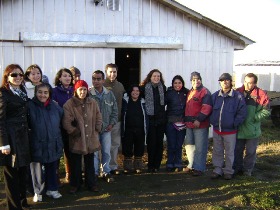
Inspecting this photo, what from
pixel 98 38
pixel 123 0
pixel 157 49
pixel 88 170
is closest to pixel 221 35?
pixel 157 49

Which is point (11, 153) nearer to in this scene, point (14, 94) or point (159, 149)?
point (14, 94)

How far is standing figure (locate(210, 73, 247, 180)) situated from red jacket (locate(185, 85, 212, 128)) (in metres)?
0.12

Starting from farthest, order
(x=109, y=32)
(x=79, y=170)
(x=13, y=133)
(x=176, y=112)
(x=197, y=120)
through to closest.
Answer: (x=109, y=32), (x=176, y=112), (x=197, y=120), (x=79, y=170), (x=13, y=133)

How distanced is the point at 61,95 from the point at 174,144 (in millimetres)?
2331

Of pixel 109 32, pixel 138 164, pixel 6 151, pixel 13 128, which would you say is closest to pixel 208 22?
pixel 109 32

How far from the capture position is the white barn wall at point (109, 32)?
23.2 feet

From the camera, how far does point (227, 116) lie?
5.57m

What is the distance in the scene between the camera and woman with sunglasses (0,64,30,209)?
3.91 metres

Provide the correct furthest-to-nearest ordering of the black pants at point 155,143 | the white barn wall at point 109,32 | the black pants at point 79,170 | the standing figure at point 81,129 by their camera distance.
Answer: the white barn wall at point 109,32
the black pants at point 155,143
the black pants at point 79,170
the standing figure at point 81,129

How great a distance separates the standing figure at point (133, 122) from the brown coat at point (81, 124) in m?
0.91

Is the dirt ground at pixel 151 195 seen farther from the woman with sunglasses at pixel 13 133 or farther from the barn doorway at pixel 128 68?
the barn doorway at pixel 128 68

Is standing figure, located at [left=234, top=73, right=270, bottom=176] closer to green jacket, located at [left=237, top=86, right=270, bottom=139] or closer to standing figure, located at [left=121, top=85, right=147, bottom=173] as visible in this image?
green jacket, located at [left=237, top=86, right=270, bottom=139]

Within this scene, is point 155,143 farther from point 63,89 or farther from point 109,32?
point 109,32

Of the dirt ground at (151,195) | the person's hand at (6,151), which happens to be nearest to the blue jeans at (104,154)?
the dirt ground at (151,195)
